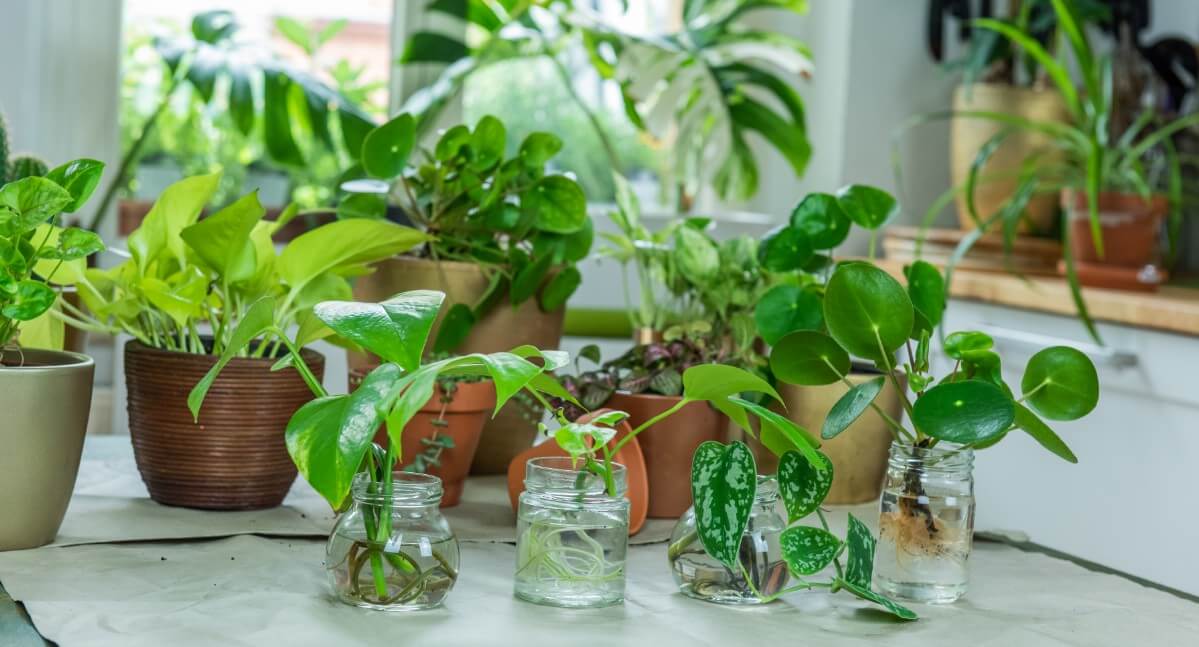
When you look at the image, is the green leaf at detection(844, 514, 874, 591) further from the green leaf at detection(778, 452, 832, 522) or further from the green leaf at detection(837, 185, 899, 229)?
the green leaf at detection(837, 185, 899, 229)

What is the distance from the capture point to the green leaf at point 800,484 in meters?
0.70

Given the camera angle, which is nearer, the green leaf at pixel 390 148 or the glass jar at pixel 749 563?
the glass jar at pixel 749 563

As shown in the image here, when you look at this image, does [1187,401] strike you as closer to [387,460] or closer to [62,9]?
[387,460]

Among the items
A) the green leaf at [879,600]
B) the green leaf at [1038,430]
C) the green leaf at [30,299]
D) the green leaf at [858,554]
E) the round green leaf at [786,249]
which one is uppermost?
the round green leaf at [786,249]

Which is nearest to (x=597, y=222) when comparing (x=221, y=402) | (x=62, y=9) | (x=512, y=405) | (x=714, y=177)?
(x=714, y=177)

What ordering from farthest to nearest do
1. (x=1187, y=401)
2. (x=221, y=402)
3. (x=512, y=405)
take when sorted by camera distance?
1. (x=1187, y=401)
2. (x=512, y=405)
3. (x=221, y=402)

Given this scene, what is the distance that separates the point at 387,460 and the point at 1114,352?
1668mm

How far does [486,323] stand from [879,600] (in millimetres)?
454

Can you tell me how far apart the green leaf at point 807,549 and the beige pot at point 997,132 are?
2.09 m

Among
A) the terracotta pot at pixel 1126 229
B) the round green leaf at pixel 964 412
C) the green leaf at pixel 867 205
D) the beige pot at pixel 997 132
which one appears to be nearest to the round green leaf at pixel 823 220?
the green leaf at pixel 867 205

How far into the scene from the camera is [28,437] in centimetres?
71

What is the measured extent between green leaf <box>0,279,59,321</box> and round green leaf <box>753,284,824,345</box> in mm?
460

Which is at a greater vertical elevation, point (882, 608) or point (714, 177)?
point (714, 177)

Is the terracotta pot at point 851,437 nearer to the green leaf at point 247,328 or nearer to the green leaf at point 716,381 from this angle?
the green leaf at point 716,381
